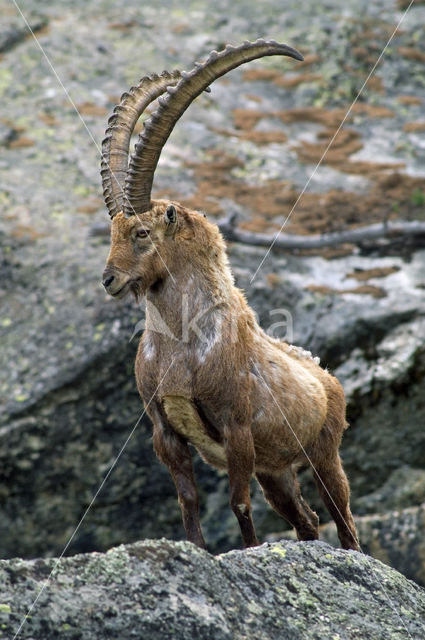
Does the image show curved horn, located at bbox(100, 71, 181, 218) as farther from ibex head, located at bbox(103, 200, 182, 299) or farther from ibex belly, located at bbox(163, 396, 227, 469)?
ibex belly, located at bbox(163, 396, 227, 469)

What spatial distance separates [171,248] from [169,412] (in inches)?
62.9

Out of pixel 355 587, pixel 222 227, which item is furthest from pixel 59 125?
pixel 355 587

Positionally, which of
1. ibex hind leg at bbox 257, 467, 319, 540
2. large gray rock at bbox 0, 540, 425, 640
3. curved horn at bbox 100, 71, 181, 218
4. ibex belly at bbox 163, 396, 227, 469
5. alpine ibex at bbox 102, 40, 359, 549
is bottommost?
large gray rock at bbox 0, 540, 425, 640

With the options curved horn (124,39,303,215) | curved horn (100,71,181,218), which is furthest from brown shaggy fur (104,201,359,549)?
curved horn (100,71,181,218)

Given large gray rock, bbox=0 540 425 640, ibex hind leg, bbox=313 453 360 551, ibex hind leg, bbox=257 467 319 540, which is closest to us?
large gray rock, bbox=0 540 425 640

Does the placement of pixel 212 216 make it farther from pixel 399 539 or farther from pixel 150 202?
pixel 150 202

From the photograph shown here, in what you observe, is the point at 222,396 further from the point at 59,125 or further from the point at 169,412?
the point at 59,125

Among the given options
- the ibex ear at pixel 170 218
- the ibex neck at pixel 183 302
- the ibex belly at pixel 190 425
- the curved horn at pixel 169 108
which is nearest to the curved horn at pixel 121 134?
the curved horn at pixel 169 108

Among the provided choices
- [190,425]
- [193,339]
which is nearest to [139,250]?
[193,339]

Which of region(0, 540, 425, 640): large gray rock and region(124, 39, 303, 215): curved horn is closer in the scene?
region(0, 540, 425, 640): large gray rock

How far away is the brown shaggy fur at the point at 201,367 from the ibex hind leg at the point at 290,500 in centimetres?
59

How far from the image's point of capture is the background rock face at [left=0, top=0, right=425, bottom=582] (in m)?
15.0

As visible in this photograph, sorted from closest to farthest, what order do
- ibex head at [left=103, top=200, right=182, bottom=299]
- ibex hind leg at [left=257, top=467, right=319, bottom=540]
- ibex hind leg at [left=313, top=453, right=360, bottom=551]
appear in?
ibex head at [left=103, top=200, right=182, bottom=299]
ibex hind leg at [left=313, top=453, right=360, bottom=551]
ibex hind leg at [left=257, top=467, right=319, bottom=540]

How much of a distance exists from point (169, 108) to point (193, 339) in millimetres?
2227
